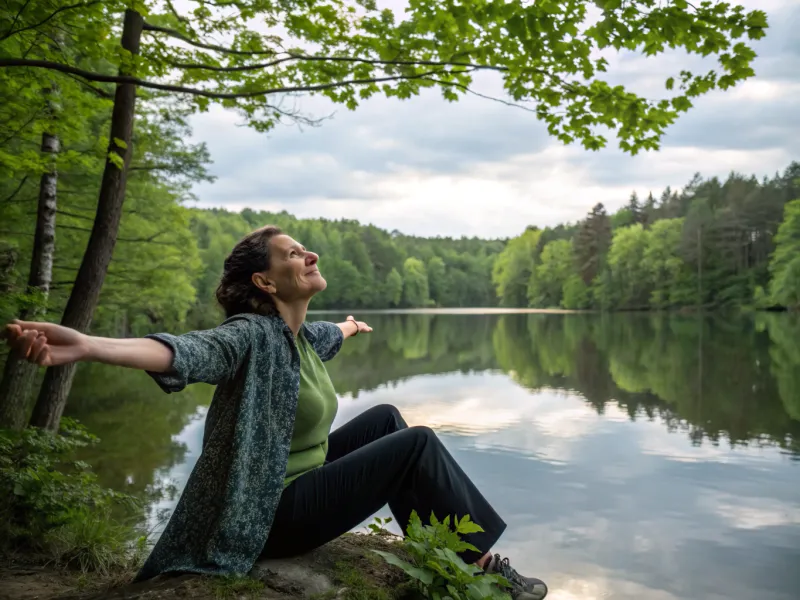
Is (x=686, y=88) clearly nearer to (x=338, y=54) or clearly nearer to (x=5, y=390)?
(x=338, y=54)

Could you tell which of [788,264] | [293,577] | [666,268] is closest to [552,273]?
[666,268]

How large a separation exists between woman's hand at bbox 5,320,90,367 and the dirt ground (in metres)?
1.03

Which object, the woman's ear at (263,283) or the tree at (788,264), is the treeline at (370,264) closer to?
the tree at (788,264)

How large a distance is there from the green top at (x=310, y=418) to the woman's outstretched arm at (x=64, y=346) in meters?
0.73

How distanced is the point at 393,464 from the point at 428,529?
0.27 metres

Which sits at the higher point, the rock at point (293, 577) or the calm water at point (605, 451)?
the rock at point (293, 577)

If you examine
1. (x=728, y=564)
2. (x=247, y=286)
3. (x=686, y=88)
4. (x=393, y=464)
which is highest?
(x=686, y=88)

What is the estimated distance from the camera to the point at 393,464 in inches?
99.6

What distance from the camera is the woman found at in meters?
2.33

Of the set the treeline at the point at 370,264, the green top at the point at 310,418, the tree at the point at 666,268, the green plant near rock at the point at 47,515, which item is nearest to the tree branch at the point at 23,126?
the green plant near rock at the point at 47,515

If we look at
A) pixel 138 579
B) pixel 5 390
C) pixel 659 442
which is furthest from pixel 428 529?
pixel 659 442

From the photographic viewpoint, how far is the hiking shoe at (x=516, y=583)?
260cm

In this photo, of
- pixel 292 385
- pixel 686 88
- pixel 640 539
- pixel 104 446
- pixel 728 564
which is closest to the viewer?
pixel 292 385

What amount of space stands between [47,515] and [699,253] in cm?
6103
